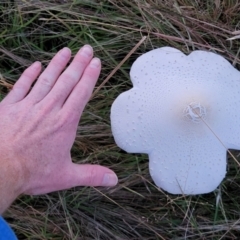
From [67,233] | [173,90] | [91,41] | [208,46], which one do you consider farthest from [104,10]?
[67,233]

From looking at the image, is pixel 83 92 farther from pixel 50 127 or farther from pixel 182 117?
pixel 182 117

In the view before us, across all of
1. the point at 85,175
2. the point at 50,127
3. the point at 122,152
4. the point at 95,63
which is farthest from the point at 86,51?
the point at 122,152

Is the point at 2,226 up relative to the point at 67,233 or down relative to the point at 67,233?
up

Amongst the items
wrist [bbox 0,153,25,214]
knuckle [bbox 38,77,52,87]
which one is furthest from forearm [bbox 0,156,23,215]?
knuckle [bbox 38,77,52,87]

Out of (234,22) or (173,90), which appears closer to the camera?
(173,90)

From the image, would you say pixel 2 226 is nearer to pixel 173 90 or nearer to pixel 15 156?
pixel 15 156

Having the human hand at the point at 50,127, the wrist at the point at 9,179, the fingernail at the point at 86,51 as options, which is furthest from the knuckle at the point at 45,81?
the wrist at the point at 9,179

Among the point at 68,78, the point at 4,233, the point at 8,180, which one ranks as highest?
the point at 68,78
